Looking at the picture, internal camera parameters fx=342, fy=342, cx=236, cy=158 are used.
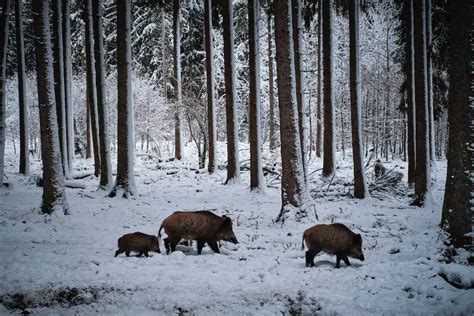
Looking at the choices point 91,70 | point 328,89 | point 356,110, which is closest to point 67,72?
point 91,70

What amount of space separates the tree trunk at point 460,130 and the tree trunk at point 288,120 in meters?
4.07

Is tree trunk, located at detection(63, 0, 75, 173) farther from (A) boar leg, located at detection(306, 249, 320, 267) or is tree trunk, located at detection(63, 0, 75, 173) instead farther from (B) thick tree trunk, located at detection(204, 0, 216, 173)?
(A) boar leg, located at detection(306, 249, 320, 267)

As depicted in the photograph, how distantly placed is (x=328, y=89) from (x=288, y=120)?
23.8 ft

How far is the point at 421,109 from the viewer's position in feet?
36.9

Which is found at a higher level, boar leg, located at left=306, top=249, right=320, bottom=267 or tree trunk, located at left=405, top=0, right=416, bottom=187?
tree trunk, located at left=405, top=0, right=416, bottom=187

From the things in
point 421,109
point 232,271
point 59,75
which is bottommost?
point 232,271

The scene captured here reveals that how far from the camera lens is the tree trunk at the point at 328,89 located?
595 inches

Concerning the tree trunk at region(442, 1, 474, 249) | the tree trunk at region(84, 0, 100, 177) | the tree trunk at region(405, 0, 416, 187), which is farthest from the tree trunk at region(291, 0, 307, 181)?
the tree trunk at region(84, 0, 100, 177)

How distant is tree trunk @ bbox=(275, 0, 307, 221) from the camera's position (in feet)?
31.0

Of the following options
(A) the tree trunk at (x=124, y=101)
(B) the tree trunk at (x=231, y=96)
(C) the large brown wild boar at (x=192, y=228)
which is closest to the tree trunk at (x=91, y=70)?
(A) the tree trunk at (x=124, y=101)

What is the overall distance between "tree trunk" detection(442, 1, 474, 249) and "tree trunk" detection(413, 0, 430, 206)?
5666 mm

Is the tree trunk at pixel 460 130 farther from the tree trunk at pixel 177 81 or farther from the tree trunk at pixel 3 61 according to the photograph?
the tree trunk at pixel 177 81

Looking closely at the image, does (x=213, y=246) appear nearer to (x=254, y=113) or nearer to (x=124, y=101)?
(x=124, y=101)

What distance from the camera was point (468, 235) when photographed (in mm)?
5605
